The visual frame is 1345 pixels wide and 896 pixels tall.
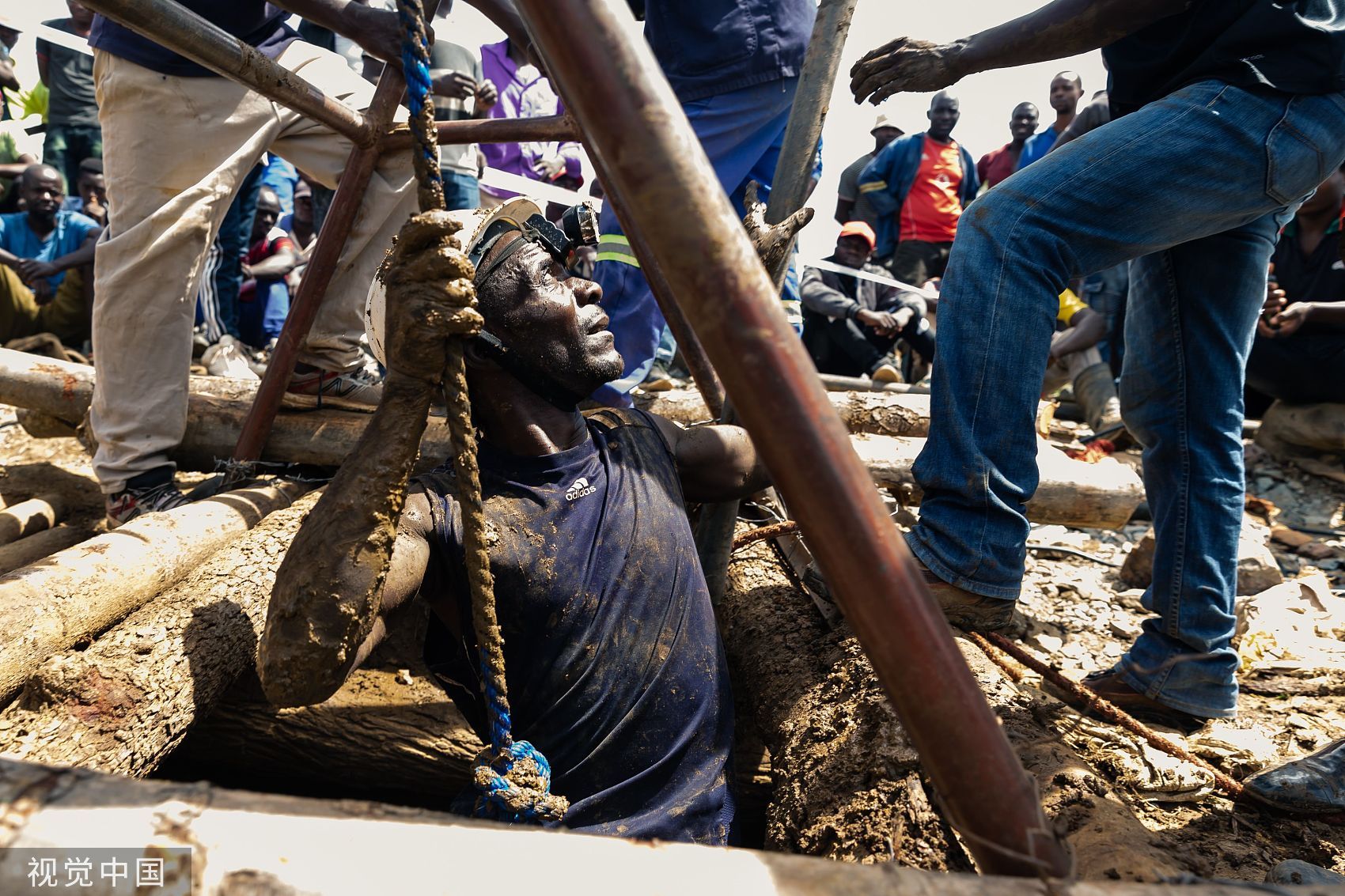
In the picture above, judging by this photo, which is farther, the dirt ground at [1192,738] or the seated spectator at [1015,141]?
the seated spectator at [1015,141]

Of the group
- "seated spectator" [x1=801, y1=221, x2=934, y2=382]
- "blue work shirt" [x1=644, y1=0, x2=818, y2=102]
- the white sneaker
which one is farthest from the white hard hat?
"seated spectator" [x1=801, y1=221, x2=934, y2=382]

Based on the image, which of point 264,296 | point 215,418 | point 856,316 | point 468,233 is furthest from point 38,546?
point 856,316

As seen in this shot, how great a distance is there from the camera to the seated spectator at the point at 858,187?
9.18 meters

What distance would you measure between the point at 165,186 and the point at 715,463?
2.36 m

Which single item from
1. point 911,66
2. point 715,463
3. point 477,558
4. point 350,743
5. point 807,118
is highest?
point 911,66

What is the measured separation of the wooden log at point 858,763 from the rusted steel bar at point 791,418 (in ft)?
Answer: 0.25

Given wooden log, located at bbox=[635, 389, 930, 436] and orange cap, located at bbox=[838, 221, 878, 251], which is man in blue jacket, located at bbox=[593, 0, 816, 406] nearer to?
wooden log, located at bbox=[635, 389, 930, 436]

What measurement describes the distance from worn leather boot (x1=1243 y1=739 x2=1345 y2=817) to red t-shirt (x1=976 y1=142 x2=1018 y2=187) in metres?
7.73

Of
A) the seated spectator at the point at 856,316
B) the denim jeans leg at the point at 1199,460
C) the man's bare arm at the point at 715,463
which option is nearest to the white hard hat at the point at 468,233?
the man's bare arm at the point at 715,463

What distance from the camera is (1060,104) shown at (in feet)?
27.3

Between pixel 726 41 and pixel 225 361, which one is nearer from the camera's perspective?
pixel 726 41

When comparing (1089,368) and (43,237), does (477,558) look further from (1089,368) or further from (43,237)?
(43,237)

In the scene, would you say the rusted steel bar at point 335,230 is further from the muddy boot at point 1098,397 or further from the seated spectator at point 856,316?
the muddy boot at point 1098,397

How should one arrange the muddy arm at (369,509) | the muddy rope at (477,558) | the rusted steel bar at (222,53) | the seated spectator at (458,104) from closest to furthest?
1. the muddy rope at (477,558)
2. the muddy arm at (369,509)
3. the rusted steel bar at (222,53)
4. the seated spectator at (458,104)
